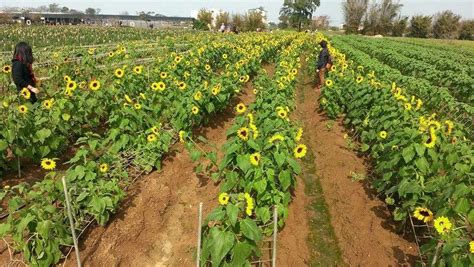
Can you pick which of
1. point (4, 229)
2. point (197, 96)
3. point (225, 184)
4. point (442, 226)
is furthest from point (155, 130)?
point (442, 226)

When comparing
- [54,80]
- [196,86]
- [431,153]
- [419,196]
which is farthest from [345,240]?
[54,80]

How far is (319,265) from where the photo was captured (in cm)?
445

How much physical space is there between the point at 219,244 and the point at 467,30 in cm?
7870

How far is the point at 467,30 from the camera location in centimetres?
6769

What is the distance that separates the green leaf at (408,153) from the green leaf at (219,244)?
2.57m

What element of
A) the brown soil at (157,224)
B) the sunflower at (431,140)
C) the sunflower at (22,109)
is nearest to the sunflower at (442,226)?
the sunflower at (431,140)

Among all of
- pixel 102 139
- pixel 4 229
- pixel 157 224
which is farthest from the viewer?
pixel 102 139

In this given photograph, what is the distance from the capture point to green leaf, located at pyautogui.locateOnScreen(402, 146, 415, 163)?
4645mm

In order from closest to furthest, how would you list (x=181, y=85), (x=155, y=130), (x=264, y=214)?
(x=264, y=214) < (x=155, y=130) < (x=181, y=85)

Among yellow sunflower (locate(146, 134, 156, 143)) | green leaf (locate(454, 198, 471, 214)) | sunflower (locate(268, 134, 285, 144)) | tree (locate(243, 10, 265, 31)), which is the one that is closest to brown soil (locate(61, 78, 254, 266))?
yellow sunflower (locate(146, 134, 156, 143))

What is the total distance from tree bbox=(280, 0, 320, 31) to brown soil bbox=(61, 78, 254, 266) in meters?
83.6

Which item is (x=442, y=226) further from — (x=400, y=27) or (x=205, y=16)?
(x=400, y=27)

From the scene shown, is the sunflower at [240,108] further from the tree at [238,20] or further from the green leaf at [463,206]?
the tree at [238,20]

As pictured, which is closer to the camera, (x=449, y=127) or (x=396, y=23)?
(x=449, y=127)
